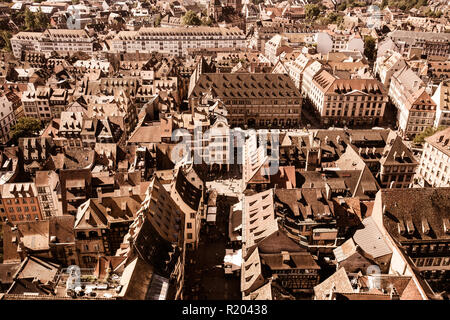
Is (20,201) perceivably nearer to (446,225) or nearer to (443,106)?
(446,225)

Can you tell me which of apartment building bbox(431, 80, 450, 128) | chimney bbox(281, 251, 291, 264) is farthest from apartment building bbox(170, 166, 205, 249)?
apartment building bbox(431, 80, 450, 128)

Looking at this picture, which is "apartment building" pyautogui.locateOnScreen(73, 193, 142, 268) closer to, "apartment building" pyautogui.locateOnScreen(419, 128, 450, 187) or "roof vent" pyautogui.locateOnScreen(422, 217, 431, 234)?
"roof vent" pyautogui.locateOnScreen(422, 217, 431, 234)

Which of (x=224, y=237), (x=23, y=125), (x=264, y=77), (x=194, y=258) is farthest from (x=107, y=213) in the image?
(x=264, y=77)

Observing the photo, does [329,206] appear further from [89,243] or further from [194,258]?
[89,243]

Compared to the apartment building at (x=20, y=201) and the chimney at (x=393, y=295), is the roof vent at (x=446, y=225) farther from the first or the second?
the apartment building at (x=20, y=201)

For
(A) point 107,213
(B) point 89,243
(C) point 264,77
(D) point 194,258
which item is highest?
(C) point 264,77
